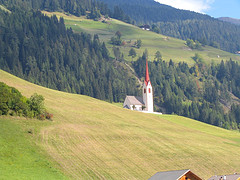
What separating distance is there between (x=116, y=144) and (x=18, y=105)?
51.2 ft

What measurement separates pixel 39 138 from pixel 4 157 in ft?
31.3

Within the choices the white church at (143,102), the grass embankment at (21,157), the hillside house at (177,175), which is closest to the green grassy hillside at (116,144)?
the grass embankment at (21,157)

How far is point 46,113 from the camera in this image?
71.3m

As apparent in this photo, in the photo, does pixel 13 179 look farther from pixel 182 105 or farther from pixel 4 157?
pixel 182 105

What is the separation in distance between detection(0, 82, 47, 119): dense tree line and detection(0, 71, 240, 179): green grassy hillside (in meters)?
1.78

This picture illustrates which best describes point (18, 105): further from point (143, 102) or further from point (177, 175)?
point (143, 102)

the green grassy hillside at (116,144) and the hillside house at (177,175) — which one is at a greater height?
the hillside house at (177,175)

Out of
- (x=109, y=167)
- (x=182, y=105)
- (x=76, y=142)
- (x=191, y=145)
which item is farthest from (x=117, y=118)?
(x=182, y=105)

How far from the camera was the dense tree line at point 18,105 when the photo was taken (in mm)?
64669

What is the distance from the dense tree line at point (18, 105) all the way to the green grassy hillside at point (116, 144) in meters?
1.78

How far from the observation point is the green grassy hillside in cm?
5662

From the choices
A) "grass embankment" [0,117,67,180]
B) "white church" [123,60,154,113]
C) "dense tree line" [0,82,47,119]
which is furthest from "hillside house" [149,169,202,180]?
"white church" [123,60,154,113]

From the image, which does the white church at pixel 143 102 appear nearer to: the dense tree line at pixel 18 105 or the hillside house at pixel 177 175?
the dense tree line at pixel 18 105

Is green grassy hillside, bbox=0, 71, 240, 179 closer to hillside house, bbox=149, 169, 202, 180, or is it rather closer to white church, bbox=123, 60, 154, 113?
hillside house, bbox=149, 169, 202, 180
